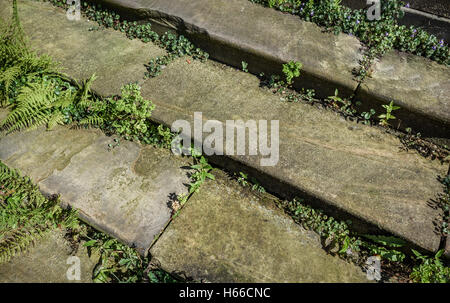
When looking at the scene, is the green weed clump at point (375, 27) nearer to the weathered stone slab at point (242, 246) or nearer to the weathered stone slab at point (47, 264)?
the weathered stone slab at point (242, 246)

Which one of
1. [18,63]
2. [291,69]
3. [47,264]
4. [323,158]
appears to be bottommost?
[47,264]

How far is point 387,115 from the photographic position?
3021 millimetres

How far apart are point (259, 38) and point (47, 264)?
3173 mm

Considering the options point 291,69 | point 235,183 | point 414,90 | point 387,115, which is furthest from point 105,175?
point 414,90

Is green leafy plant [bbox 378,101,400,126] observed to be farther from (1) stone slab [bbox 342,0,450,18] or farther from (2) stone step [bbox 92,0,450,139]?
(1) stone slab [bbox 342,0,450,18]

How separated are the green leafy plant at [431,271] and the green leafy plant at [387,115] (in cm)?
133

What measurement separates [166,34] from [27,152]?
7.25 feet

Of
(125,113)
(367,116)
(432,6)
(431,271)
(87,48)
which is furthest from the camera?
(87,48)

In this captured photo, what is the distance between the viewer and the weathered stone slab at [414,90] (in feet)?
9.50

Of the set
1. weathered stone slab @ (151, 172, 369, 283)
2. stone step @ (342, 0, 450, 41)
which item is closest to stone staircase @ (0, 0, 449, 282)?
weathered stone slab @ (151, 172, 369, 283)

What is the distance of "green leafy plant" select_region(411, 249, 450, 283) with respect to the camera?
7.63 ft

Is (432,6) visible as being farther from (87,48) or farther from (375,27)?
(87,48)

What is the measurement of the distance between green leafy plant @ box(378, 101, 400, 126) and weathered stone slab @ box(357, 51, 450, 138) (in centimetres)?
5

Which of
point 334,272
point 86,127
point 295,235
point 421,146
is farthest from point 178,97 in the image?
point 421,146
